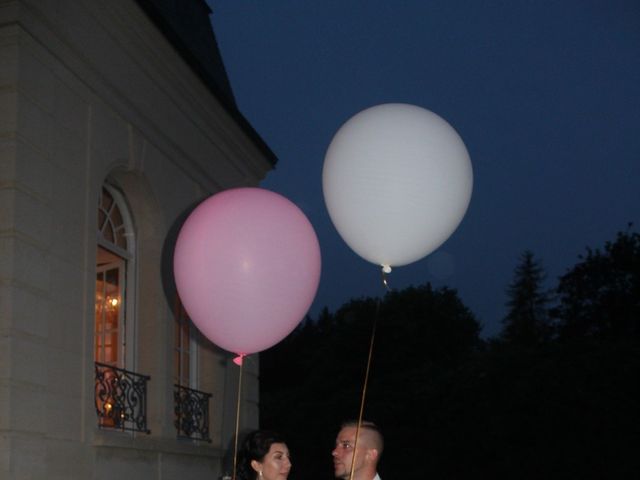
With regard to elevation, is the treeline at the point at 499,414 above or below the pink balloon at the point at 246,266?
below

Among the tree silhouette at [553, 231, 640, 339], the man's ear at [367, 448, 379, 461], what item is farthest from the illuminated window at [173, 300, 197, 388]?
the tree silhouette at [553, 231, 640, 339]

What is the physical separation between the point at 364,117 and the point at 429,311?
3429cm

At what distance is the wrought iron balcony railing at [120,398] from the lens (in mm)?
7023

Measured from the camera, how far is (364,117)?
4504mm

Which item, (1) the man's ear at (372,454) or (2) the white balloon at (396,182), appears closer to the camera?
(1) the man's ear at (372,454)

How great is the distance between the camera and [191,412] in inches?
344

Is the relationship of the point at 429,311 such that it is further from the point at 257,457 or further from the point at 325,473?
the point at 257,457

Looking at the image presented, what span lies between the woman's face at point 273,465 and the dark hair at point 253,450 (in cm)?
2

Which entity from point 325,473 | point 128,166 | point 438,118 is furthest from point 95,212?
point 325,473

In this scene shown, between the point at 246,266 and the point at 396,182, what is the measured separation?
887 mm

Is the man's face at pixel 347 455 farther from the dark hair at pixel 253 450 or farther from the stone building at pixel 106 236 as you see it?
the stone building at pixel 106 236

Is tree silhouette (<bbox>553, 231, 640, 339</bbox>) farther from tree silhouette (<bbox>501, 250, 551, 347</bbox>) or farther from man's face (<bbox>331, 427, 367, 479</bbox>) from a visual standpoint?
man's face (<bbox>331, 427, 367, 479</bbox>)

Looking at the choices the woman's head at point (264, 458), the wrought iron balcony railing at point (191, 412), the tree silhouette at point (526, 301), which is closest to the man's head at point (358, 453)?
the woman's head at point (264, 458)

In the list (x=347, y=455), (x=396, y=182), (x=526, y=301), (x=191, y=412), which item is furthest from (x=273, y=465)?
(x=526, y=301)
